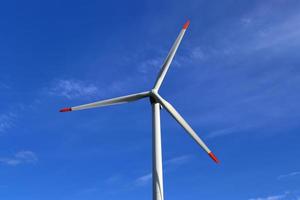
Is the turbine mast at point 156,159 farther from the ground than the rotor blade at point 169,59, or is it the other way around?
the rotor blade at point 169,59

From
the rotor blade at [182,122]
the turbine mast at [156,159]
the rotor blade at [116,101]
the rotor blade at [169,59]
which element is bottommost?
the turbine mast at [156,159]

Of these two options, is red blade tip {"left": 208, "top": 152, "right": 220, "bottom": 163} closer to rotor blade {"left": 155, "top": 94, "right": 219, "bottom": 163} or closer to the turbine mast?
rotor blade {"left": 155, "top": 94, "right": 219, "bottom": 163}

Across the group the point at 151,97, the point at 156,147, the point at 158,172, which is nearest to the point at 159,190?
the point at 158,172

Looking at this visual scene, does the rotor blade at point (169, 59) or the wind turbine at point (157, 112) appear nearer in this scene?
the wind turbine at point (157, 112)

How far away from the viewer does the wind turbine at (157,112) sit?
39.1 meters

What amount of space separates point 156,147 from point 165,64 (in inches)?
488

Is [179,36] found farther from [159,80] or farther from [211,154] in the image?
[211,154]

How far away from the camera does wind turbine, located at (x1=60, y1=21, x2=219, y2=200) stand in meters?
39.1

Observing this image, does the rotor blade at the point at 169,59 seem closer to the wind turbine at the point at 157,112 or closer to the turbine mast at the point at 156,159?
the wind turbine at the point at 157,112

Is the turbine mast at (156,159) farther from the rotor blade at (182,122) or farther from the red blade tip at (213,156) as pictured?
the red blade tip at (213,156)

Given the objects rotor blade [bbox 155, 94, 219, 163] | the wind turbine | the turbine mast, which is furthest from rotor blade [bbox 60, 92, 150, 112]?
the turbine mast

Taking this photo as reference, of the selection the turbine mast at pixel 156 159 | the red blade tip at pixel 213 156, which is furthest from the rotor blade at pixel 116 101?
the red blade tip at pixel 213 156

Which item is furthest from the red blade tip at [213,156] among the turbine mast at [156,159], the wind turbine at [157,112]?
the turbine mast at [156,159]

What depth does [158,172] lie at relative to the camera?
129ft
